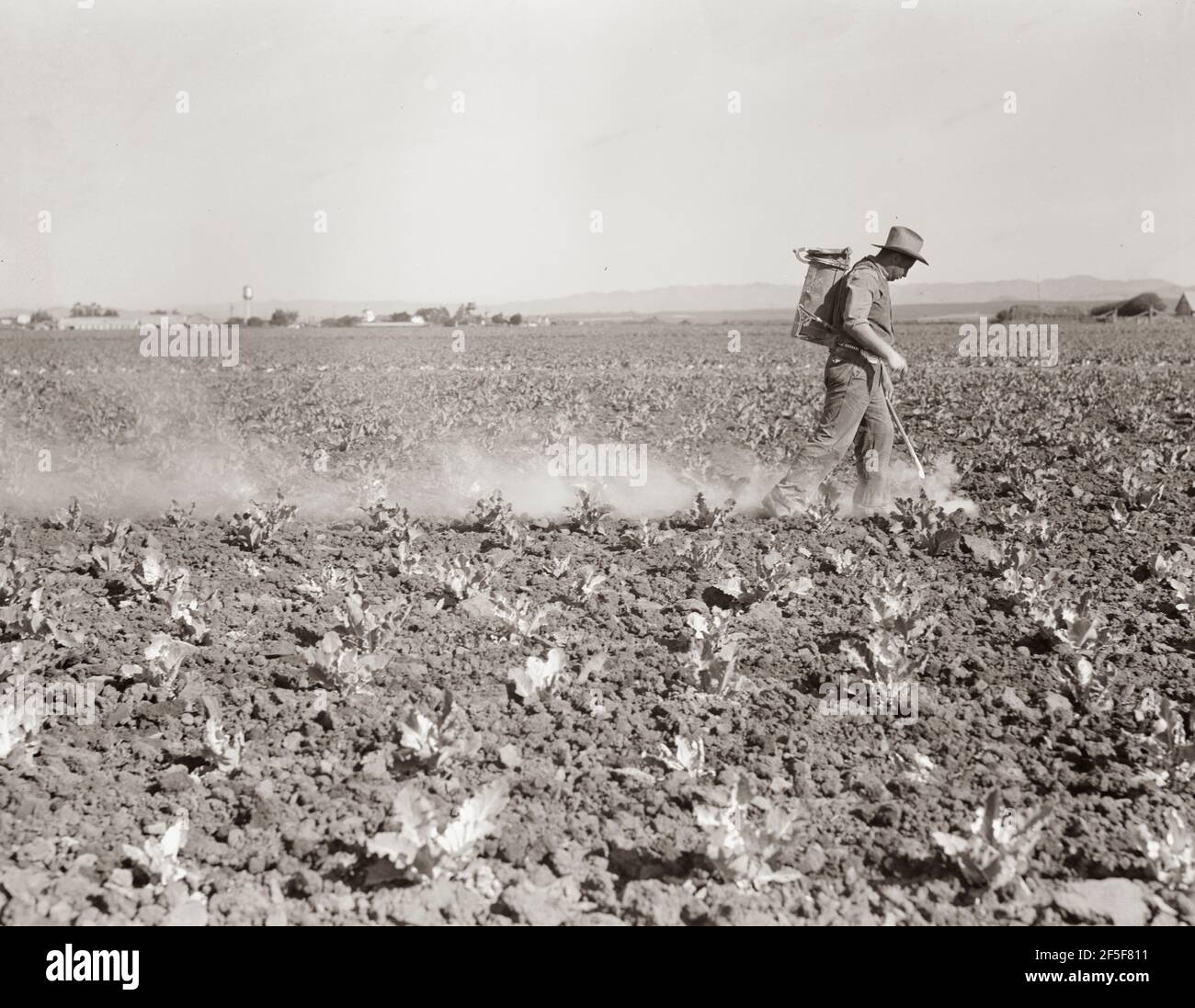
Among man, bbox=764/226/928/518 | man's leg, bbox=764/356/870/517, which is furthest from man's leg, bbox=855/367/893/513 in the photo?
man's leg, bbox=764/356/870/517

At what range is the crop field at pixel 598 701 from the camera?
3055 mm

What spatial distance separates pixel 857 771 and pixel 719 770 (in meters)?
0.53

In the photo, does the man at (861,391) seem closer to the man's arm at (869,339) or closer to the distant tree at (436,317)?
the man's arm at (869,339)

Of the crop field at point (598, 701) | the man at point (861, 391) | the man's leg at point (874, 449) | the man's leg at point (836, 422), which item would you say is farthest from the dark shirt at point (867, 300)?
the crop field at point (598, 701)

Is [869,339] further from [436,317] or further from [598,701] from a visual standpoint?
[436,317]

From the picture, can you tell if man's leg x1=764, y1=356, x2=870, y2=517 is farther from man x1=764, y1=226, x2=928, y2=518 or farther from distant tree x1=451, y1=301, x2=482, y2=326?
distant tree x1=451, y1=301, x2=482, y2=326

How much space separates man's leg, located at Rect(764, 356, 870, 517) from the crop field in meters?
0.31

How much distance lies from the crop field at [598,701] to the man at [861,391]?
10.9 inches

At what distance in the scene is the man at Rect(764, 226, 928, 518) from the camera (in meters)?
6.86

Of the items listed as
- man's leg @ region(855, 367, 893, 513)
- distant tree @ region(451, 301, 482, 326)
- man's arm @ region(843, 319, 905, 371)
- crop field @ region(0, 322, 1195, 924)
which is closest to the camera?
crop field @ region(0, 322, 1195, 924)

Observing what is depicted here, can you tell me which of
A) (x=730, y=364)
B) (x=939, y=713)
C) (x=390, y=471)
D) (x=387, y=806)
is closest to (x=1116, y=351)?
(x=730, y=364)
